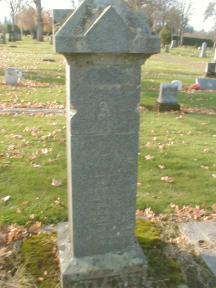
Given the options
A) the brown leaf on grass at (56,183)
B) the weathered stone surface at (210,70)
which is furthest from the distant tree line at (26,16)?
the brown leaf on grass at (56,183)

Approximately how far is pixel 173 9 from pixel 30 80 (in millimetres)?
53644

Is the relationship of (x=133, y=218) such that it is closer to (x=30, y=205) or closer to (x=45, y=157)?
(x=30, y=205)

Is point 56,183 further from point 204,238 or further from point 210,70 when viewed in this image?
point 210,70

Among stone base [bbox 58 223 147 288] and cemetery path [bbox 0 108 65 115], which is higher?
stone base [bbox 58 223 147 288]

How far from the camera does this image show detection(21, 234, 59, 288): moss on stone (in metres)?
3.37

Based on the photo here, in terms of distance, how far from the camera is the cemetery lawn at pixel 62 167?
4973 millimetres

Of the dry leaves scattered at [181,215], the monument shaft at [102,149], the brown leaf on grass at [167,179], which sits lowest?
the dry leaves scattered at [181,215]

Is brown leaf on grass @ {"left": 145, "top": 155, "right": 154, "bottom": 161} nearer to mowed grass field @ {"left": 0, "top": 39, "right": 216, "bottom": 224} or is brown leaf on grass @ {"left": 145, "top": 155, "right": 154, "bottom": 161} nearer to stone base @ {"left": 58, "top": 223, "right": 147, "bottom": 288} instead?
mowed grass field @ {"left": 0, "top": 39, "right": 216, "bottom": 224}

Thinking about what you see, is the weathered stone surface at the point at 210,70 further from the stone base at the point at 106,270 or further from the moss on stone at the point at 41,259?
the stone base at the point at 106,270

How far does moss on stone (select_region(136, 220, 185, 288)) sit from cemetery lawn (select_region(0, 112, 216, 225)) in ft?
2.79

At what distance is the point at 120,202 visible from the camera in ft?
10.5

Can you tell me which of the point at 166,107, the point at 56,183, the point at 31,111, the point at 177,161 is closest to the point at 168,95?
the point at 166,107

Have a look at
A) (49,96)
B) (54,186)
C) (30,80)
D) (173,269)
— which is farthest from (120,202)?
(30,80)

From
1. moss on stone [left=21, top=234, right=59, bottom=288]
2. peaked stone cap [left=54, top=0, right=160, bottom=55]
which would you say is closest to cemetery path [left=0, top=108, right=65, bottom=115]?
moss on stone [left=21, top=234, right=59, bottom=288]
